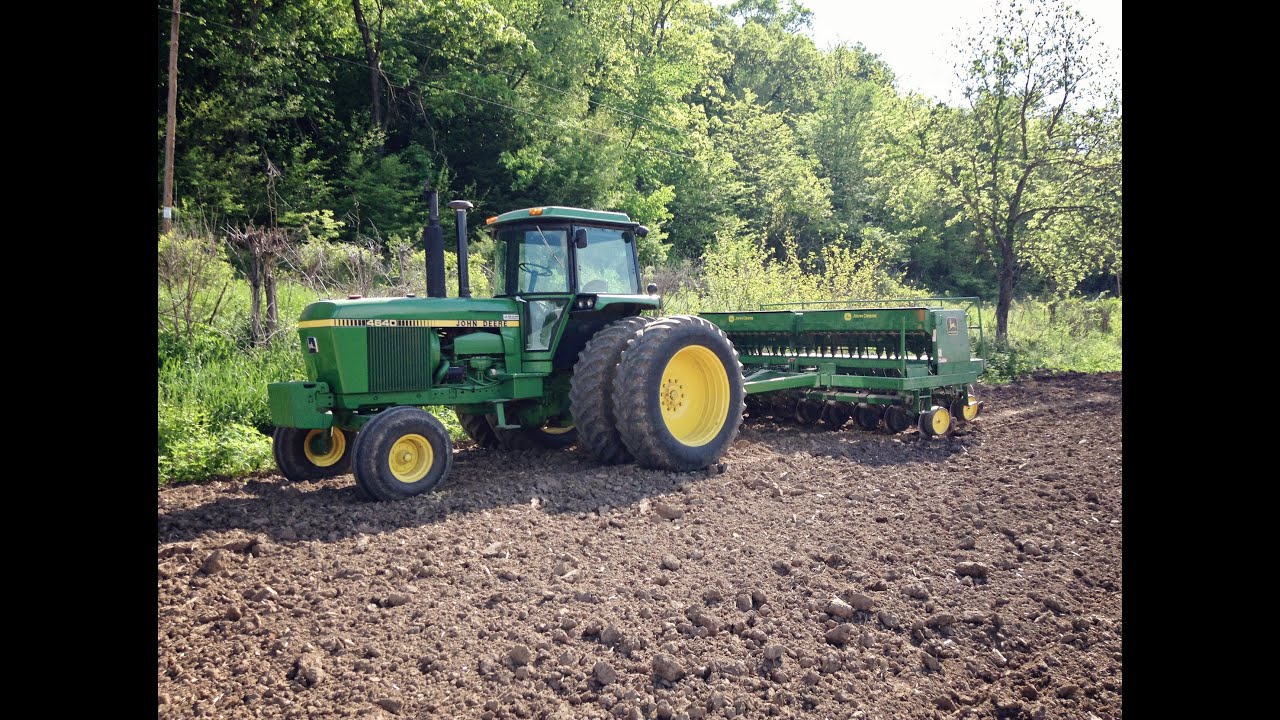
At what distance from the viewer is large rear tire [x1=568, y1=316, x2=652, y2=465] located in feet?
21.8

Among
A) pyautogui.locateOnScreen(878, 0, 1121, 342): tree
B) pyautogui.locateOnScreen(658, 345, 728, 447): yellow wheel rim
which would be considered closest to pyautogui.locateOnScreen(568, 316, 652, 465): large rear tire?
pyautogui.locateOnScreen(658, 345, 728, 447): yellow wheel rim

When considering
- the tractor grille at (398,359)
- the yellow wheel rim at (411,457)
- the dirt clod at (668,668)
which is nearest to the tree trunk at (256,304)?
the tractor grille at (398,359)

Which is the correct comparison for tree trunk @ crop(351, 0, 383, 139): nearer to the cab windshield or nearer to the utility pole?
the utility pole

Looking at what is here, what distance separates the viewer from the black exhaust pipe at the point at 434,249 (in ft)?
21.5

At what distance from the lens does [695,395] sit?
24.4ft

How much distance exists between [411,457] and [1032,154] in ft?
52.1

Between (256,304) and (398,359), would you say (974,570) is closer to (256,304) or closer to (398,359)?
(398,359)

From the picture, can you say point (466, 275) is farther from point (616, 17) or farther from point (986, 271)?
point (986, 271)

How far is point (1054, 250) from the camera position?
58.7 feet

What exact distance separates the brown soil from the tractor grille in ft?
2.99

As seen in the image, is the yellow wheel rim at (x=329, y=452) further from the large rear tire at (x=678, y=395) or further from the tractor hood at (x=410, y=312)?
the large rear tire at (x=678, y=395)

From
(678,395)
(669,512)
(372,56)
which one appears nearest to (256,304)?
(678,395)

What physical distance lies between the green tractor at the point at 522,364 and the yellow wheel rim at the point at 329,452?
0.4 inches

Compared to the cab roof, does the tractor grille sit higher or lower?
lower
